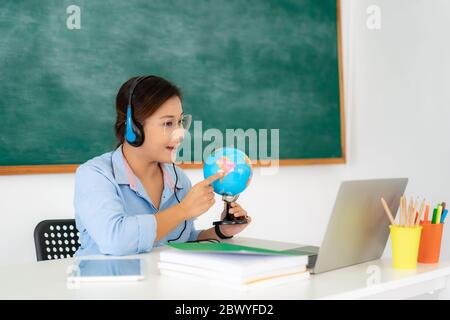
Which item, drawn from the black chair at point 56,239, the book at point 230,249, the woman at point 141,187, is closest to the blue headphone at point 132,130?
the woman at point 141,187

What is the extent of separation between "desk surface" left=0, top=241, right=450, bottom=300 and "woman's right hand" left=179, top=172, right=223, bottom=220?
0.82 feet

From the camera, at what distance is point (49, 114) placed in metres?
2.46

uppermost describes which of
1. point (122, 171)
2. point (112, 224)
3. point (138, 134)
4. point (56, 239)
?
point (138, 134)

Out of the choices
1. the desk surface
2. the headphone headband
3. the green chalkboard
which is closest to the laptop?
the desk surface

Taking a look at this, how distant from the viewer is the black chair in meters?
2.04

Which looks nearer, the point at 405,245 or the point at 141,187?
the point at 405,245

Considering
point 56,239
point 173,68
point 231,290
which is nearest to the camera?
Answer: point 231,290

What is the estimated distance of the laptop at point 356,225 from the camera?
1.23 m

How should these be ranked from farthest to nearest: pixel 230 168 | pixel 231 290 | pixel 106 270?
pixel 230 168 < pixel 106 270 < pixel 231 290

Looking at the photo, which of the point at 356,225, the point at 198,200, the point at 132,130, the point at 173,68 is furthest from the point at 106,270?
the point at 173,68

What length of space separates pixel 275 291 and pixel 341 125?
2.51 meters

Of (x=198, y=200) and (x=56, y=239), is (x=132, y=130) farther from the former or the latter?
(x=56, y=239)

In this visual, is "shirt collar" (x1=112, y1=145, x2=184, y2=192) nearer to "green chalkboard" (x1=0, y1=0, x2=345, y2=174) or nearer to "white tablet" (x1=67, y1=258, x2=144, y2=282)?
"white tablet" (x1=67, y1=258, x2=144, y2=282)

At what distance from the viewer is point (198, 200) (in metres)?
1.59
